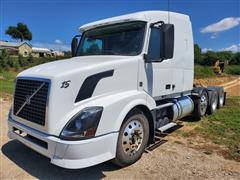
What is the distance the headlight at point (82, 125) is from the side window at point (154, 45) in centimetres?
175

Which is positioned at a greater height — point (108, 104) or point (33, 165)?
point (108, 104)

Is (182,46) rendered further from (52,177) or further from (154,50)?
(52,177)

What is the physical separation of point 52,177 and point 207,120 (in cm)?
511

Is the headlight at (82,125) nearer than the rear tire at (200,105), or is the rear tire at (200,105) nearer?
the headlight at (82,125)

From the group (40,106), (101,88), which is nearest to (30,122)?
(40,106)

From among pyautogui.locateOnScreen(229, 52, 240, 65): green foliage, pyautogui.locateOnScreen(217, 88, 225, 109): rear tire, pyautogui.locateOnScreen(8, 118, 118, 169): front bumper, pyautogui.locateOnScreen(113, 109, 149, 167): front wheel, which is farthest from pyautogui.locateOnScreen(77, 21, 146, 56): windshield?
pyautogui.locateOnScreen(229, 52, 240, 65): green foliage

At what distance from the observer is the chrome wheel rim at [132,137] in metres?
3.53

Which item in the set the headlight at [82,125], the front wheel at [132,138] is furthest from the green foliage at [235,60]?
the headlight at [82,125]

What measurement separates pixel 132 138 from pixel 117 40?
1885mm

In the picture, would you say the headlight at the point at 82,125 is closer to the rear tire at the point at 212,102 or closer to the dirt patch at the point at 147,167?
the dirt patch at the point at 147,167

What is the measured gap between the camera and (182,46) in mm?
5246

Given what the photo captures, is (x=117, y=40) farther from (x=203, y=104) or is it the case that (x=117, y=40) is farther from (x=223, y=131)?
(x=203, y=104)

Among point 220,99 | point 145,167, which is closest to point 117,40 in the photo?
point 145,167

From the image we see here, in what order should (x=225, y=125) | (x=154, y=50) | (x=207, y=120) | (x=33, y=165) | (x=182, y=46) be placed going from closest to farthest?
(x=33, y=165), (x=154, y=50), (x=182, y=46), (x=225, y=125), (x=207, y=120)
